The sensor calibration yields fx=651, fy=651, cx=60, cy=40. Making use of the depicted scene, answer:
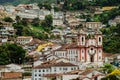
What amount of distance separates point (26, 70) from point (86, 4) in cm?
5866

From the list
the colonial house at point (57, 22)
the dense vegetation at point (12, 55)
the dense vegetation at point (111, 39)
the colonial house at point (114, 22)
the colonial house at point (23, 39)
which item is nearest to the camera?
the dense vegetation at point (12, 55)

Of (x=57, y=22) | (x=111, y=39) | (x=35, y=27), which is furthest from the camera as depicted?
(x=57, y=22)

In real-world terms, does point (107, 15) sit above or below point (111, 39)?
below

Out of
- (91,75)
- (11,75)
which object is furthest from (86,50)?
(91,75)

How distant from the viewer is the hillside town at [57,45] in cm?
5769

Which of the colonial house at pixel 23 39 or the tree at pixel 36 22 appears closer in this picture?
the colonial house at pixel 23 39

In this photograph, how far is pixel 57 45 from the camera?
78188 millimetres

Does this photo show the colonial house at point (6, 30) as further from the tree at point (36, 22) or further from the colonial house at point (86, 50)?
the colonial house at point (86, 50)

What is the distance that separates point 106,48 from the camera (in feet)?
257

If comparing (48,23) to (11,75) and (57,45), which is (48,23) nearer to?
(57,45)

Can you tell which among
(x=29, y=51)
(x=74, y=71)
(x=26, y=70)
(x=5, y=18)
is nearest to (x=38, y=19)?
(x=5, y=18)

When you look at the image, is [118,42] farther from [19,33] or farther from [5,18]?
[5,18]

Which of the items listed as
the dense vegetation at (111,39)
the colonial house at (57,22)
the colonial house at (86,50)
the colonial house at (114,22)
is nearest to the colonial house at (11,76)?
the colonial house at (86,50)

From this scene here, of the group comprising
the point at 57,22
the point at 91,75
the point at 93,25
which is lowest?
the point at 57,22
